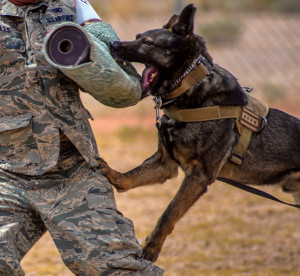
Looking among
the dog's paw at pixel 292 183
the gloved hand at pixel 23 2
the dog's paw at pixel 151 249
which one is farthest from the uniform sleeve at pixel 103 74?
the dog's paw at pixel 292 183

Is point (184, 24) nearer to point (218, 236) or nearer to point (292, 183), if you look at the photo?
point (292, 183)

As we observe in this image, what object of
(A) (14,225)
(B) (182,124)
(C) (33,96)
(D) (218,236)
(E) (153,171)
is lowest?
(D) (218,236)

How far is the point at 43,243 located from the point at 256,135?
294 centimetres

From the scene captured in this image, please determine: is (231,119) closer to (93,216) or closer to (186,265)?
(93,216)

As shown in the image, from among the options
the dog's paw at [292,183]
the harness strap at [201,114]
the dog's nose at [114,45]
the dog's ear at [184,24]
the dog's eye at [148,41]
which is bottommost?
the dog's paw at [292,183]

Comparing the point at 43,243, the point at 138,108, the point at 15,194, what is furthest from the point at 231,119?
the point at 138,108

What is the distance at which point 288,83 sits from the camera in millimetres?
15180

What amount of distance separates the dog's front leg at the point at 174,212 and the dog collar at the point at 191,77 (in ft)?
1.72

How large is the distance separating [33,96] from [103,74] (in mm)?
390

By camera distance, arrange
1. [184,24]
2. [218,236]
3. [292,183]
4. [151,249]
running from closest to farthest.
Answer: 1. [184,24]
2. [151,249]
3. [292,183]
4. [218,236]

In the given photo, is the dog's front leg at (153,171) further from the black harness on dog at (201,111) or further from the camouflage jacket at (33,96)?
the camouflage jacket at (33,96)

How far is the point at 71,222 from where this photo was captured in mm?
3234

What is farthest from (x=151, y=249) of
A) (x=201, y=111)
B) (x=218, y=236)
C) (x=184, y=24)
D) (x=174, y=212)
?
(x=218, y=236)

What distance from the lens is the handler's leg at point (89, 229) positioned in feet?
10.4
